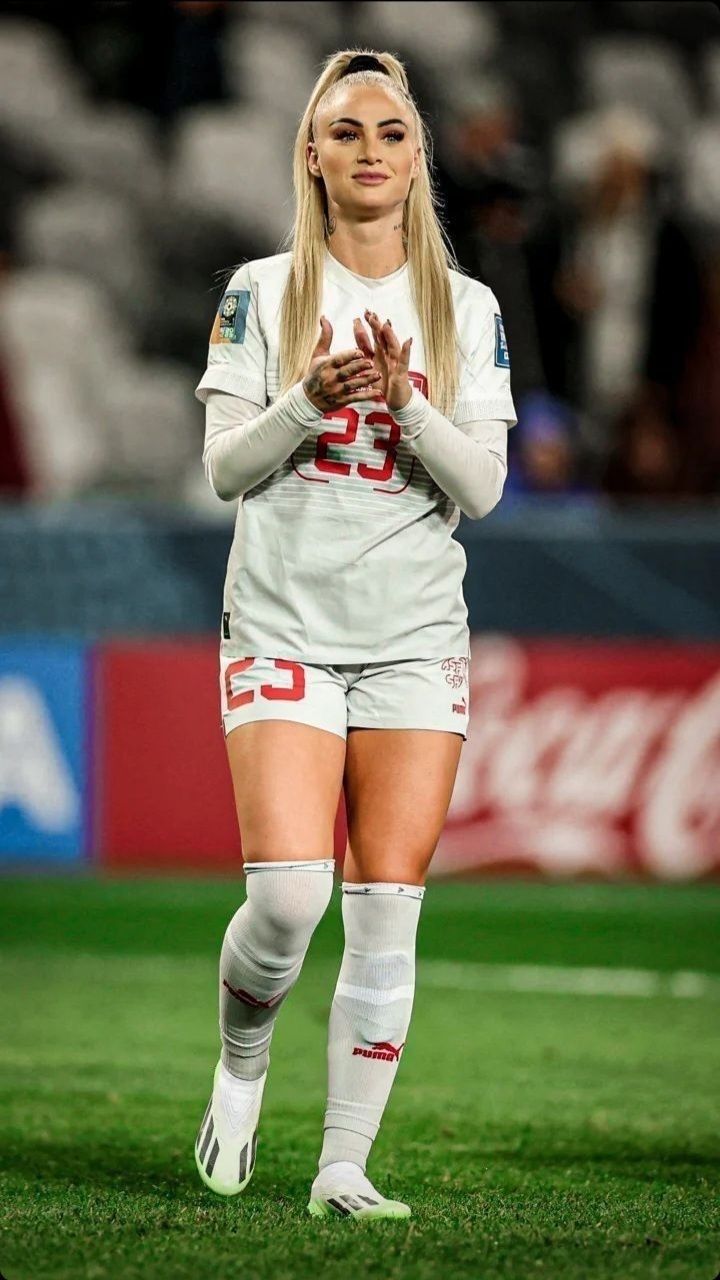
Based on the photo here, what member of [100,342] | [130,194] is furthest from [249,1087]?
[130,194]

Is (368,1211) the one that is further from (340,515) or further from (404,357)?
(404,357)

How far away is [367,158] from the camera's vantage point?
3.91 metres

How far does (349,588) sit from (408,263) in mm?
697

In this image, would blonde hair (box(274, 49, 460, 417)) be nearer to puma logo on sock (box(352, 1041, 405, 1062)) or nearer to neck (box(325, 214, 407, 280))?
neck (box(325, 214, 407, 280))

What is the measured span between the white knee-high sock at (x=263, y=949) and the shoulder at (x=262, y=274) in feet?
3.87

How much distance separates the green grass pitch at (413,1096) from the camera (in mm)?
3537

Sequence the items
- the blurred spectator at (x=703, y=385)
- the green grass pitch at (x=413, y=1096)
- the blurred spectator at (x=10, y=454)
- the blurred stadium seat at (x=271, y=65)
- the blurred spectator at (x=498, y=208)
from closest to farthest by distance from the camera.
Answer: the green grass pitch at (x=413, y=1096)
the blurred spectator at (x=498, y=208)
the blurred spectator at (x=703, y=385)
the blurred spectator at (x=10, y=454)
the blurred stadium seat at (x=271, y=65)

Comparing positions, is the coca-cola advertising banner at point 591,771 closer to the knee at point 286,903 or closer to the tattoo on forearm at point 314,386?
the knee at point 286,903

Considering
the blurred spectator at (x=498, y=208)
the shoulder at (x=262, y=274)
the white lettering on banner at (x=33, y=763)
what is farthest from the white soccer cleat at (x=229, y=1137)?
the blurred spectator at (x=498, y=208)

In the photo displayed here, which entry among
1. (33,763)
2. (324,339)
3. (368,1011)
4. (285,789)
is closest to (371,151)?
(324,339)

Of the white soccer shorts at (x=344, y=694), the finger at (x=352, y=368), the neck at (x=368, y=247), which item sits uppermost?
the neck at (x=368, y=247)

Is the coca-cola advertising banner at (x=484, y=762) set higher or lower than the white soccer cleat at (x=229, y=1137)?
lower

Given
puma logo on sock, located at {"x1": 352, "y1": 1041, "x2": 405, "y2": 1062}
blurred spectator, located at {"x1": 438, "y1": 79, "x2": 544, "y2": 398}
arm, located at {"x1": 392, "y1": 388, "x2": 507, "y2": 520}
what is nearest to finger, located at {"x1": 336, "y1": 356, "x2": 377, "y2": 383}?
arm, located at {"x1": 392, "y1": 388, "x2": 507, "y2": 520}

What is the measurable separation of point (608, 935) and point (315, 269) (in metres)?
4.95
